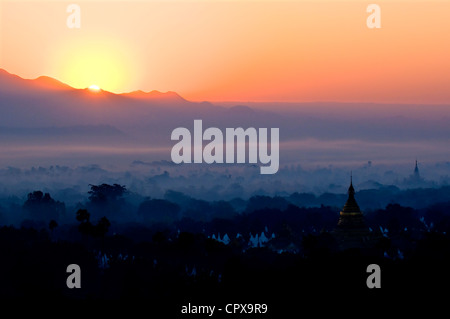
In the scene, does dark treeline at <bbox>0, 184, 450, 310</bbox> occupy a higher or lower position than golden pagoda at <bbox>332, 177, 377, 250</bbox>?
lower

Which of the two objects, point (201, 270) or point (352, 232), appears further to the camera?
point (352, 232)

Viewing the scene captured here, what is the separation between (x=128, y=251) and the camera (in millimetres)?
155375

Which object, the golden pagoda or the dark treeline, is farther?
the golden pagoda

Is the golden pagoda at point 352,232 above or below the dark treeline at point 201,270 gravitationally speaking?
above

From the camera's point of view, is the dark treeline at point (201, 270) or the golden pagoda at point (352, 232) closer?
the dark treeline at point (201, 270)

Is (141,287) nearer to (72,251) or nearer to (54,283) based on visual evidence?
(54,283)

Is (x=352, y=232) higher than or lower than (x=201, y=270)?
higher
